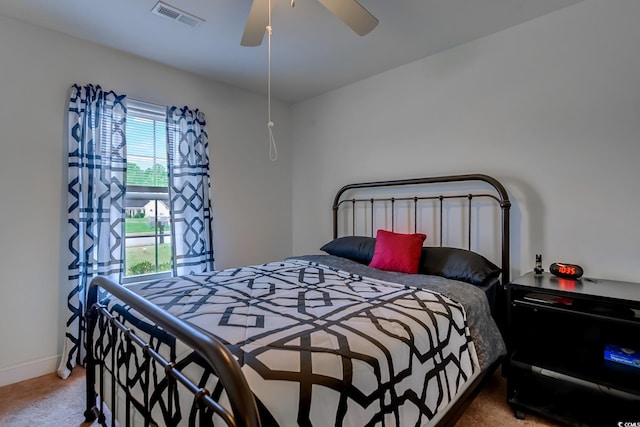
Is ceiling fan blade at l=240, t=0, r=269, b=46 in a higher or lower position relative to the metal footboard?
higher

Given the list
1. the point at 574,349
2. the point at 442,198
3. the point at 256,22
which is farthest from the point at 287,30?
the point at 574,349

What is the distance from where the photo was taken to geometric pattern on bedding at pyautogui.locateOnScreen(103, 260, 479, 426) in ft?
3.04

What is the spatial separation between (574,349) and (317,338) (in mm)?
1729

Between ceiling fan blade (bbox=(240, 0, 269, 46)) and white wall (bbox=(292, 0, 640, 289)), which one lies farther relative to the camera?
white wall (bbox=(292, 0, 640, 289))

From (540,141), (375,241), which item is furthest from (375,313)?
(540,141)

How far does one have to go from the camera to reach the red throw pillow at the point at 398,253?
2.33 meters

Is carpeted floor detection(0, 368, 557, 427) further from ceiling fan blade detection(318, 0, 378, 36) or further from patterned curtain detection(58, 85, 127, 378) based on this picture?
ceiling fan blade detection(318, 0, 378, 36)

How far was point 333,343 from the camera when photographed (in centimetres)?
110

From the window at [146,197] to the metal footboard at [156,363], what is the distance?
121cm

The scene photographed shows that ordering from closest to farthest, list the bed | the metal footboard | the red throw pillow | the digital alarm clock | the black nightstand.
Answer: the metal footboard → the bed → the black nightstand → the digital alarm clock → the red throw pillow

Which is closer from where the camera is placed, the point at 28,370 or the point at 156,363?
the point at 156,363

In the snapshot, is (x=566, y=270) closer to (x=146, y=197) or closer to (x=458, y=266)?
(x=458, y=266)

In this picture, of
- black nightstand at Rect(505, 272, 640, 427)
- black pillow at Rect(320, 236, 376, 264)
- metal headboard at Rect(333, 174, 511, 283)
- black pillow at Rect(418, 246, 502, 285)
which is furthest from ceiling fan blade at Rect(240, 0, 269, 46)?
black nightstand at Rect(505, 272, 640, 427)

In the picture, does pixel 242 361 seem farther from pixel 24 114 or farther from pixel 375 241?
pixel 24 114
